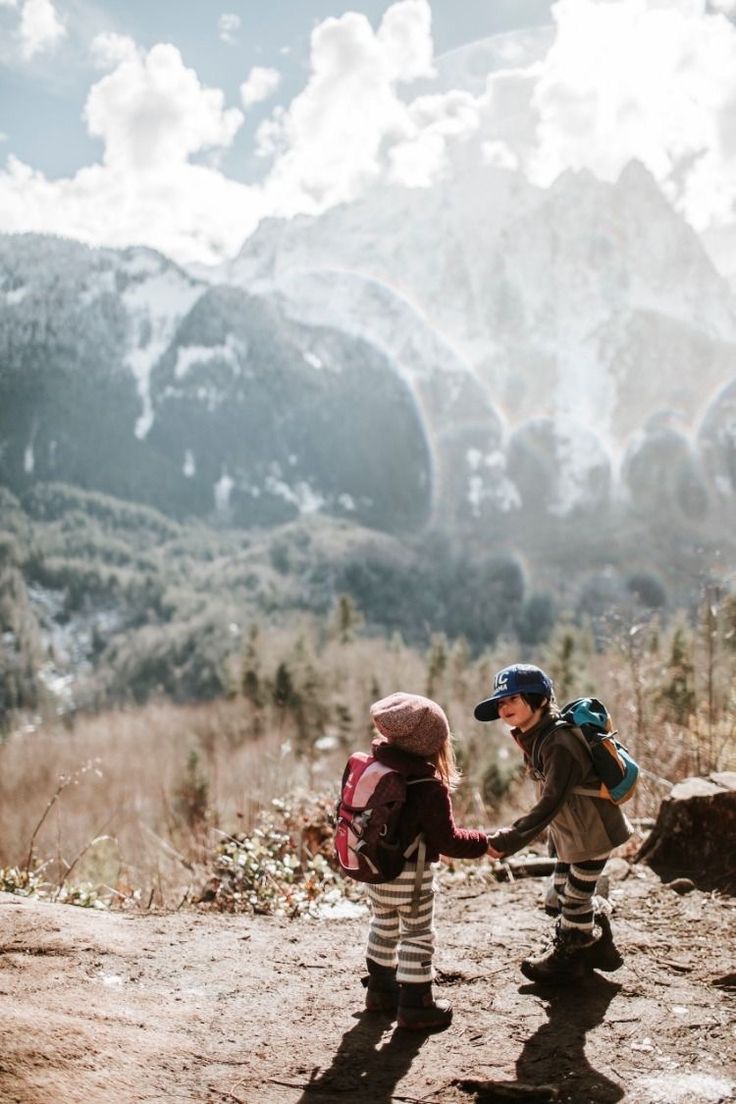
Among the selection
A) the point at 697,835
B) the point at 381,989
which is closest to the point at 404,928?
the point at 381,989

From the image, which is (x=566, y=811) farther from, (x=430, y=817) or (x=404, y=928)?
(x=404, y=928)

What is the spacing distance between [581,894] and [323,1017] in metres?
1.22

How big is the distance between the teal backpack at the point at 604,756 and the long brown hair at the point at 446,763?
1.77 ft

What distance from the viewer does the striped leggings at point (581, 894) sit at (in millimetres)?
3645

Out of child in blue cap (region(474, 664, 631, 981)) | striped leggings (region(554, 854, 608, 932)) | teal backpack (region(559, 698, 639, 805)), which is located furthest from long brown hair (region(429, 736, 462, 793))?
striped leggings (region(554, 854, 608, 932))

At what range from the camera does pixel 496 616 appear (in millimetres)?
127375

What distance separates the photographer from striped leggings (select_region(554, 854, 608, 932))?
3645 mm

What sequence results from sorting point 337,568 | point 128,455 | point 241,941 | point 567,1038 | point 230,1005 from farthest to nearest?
point 128,455 → point 337,568 → point 241,941 → point 230,1005 → point 567,1038

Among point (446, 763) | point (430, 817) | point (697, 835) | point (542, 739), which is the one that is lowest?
point (697, 835)

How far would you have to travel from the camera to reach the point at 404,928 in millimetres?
3387

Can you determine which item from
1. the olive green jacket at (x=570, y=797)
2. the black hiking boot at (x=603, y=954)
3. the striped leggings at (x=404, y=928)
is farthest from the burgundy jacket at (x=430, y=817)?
the black hiking boot at (x=603, y=954)

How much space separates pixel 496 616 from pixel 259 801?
122m

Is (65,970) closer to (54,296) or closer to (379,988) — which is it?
(379,988)

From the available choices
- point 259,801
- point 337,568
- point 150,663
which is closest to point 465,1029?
point 259,801
